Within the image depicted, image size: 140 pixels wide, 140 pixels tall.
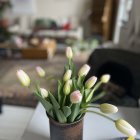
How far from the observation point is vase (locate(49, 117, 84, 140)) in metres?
0.82

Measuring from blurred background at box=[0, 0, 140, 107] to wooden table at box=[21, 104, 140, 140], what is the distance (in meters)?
0.53

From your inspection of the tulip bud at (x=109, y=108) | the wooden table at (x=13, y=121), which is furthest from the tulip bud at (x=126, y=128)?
the wooden table at (x=13, y=121)

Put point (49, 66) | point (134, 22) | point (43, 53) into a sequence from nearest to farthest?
point (134, 22), point (49, 66), point (43, 53)

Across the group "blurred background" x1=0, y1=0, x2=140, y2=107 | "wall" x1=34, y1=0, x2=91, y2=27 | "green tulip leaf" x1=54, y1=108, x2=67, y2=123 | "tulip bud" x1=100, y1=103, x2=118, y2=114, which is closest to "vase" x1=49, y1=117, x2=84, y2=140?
"green tulip leaf" x1=54, y1=108, x2=67, y2=123

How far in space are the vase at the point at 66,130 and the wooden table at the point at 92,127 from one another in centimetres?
15

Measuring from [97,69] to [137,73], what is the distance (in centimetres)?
36

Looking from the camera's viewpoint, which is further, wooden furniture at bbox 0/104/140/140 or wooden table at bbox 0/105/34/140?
wooden table at bbox 0/105/34/140

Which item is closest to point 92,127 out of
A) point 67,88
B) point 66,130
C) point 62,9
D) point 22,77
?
point 66,130

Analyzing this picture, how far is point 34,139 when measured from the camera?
3.19ft

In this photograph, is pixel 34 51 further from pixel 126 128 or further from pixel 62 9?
pixel 126 128

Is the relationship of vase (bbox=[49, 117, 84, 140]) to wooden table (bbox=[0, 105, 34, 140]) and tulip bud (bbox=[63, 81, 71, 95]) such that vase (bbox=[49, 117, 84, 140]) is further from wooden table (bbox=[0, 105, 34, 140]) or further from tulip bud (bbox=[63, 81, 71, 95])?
wooden table (bbox=[0, 105, 34, 140])

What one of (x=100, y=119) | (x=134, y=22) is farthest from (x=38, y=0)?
(x=100, y=119)

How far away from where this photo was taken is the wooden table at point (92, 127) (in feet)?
3.26

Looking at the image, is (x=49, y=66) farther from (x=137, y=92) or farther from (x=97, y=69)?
(x=137, y=92)
